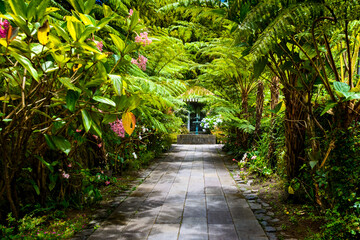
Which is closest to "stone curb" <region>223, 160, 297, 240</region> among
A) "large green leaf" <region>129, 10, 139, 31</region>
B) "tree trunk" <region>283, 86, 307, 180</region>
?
"tree trunk" <region>283, 86, 307, 180</region>

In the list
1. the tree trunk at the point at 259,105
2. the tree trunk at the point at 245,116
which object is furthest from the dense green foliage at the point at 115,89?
the tree trunk at the point at 245,116

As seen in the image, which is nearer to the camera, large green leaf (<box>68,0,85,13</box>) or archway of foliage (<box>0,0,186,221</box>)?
archway of foliage (<box>0,0,186,221</box>)

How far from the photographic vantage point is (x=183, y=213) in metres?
2.96

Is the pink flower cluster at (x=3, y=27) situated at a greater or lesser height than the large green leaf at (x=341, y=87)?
greater

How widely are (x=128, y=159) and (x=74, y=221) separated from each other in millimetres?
2489

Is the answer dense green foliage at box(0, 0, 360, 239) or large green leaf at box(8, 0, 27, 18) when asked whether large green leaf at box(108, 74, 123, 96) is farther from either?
large green leaf at box(8, 0, 27, 18)

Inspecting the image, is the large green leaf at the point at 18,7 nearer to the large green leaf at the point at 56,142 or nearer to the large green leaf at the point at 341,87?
the large green leaf at the point at 56,142

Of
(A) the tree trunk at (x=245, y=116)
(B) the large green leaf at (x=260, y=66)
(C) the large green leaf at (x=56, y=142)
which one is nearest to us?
(C) the large green leaf at (x=56, y=142)

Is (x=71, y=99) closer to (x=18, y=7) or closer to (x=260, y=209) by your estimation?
(x=18, y=7)

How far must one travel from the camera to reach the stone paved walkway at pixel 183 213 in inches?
95.5

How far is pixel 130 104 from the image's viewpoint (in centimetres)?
174

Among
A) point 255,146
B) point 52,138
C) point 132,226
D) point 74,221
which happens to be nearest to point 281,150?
point 255,146

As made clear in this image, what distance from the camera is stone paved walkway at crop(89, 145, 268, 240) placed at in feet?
7.96

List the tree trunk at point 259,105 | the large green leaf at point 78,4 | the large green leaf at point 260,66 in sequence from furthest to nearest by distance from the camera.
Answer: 1. the tree trunk at point 259,105
2. the large green leaf at point 260,66
3. the large green leaf at point 78,4
